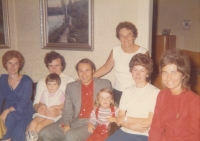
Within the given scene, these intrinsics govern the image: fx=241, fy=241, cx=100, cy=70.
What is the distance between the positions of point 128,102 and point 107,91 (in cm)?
27

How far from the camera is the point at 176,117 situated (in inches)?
76.5

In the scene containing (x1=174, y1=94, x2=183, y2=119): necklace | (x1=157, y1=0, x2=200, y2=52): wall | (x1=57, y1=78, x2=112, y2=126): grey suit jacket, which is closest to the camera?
(x1=174, y1=94, x2=183, y2=119): necklace

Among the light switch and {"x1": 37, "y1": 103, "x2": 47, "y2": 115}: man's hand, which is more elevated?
the light switch

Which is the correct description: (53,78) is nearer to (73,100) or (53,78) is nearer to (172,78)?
(73,100)

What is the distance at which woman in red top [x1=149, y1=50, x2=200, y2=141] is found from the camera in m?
1.85

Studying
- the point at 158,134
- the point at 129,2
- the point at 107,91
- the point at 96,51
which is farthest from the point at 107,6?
the point at 158,134

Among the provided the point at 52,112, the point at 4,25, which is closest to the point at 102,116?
the point at 52,112

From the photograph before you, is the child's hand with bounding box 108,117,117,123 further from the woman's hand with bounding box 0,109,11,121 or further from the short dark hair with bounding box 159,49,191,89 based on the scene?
the woman's hand with bounding box 0,109,11,121

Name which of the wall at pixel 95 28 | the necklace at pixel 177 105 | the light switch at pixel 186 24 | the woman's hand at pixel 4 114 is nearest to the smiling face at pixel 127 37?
the wall at pixel 95 28

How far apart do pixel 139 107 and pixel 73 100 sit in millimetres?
822

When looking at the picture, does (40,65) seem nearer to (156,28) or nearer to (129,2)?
(129,2)

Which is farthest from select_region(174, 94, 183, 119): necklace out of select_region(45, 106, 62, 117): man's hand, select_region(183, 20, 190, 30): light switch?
select_region(183, 20, 190, 30): light switch

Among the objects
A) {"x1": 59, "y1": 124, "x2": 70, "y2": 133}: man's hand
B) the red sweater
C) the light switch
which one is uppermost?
the light switch

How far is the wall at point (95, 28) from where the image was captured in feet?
10.1
